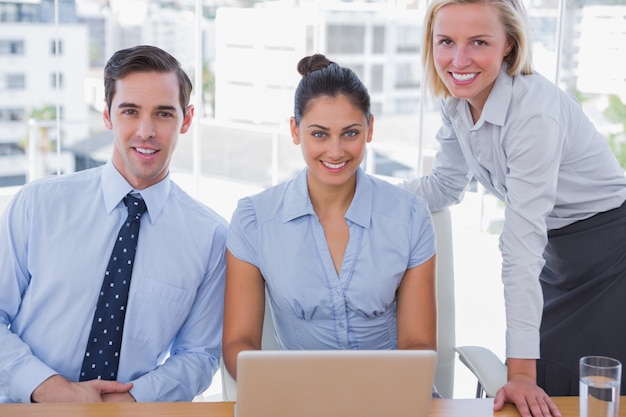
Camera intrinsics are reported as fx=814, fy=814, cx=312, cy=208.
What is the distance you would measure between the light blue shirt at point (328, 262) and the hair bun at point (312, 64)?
258 millimetres

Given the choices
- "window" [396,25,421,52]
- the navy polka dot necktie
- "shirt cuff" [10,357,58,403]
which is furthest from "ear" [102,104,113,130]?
"window" [396,25,421,52]

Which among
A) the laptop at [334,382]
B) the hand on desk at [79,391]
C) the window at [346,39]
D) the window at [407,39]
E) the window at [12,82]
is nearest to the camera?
the laptop at [334,382]

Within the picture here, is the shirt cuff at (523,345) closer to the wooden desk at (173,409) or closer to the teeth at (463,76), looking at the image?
the wooden desk at (173,409)

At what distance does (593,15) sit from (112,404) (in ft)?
13.3

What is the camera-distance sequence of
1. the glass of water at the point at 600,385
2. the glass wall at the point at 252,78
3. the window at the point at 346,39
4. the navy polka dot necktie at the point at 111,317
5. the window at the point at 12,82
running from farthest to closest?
the window at the point at 346,39, the window at the point at 12,82, the glass wall at the point at 252,78, the navy polka dot necktie at the point at 111,317, the glass of water at the point at 600,385

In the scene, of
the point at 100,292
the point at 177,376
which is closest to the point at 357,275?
the point at 177,376

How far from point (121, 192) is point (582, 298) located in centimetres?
115

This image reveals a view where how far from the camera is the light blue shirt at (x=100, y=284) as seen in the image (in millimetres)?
1767

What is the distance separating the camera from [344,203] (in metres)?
1.89

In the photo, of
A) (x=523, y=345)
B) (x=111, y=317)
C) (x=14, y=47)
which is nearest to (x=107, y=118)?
(x=111, y=317)

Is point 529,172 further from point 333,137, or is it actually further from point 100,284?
point 100,284

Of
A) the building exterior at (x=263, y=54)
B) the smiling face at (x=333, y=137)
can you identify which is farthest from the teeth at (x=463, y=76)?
the building exterior at (x=263, y=54)

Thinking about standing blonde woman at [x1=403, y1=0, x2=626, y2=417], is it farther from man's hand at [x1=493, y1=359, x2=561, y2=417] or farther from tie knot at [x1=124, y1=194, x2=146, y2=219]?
tie knot at [x1=124, y1=194, x2=146, y2=219]

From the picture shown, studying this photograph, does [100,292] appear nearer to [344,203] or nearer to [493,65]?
[344,203]
